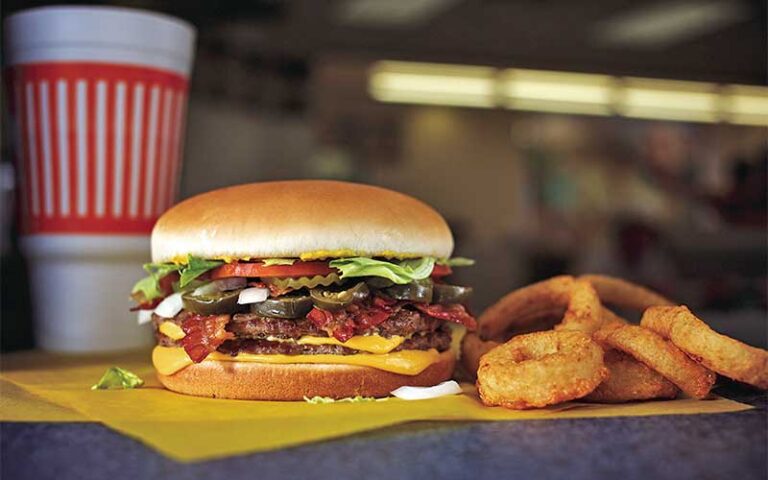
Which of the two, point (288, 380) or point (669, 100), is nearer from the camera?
point (288, 380)

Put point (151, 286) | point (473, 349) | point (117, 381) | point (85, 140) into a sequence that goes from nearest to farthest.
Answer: point (117, 381) → point (473, 349) → point (151, 286) → point (85, 140)

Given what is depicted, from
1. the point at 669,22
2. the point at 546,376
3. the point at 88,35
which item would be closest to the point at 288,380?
the point at 546,376

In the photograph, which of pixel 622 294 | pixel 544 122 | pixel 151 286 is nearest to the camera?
pixel 151 286

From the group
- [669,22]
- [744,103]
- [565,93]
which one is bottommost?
[744,103]

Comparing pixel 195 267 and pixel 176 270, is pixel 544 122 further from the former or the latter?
pixel 195 267

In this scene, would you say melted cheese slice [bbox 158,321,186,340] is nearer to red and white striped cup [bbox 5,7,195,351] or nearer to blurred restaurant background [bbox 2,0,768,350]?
red and white striped cup [bbox 5,7,195,351]

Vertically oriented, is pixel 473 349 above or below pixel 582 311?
below

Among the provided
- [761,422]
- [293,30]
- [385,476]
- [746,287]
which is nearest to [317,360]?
[385,476]

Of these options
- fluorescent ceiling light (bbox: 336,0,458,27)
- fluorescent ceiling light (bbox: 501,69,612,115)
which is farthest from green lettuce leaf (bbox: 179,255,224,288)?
fluorescent ceiling light (bbox: 501,69,612,115)
